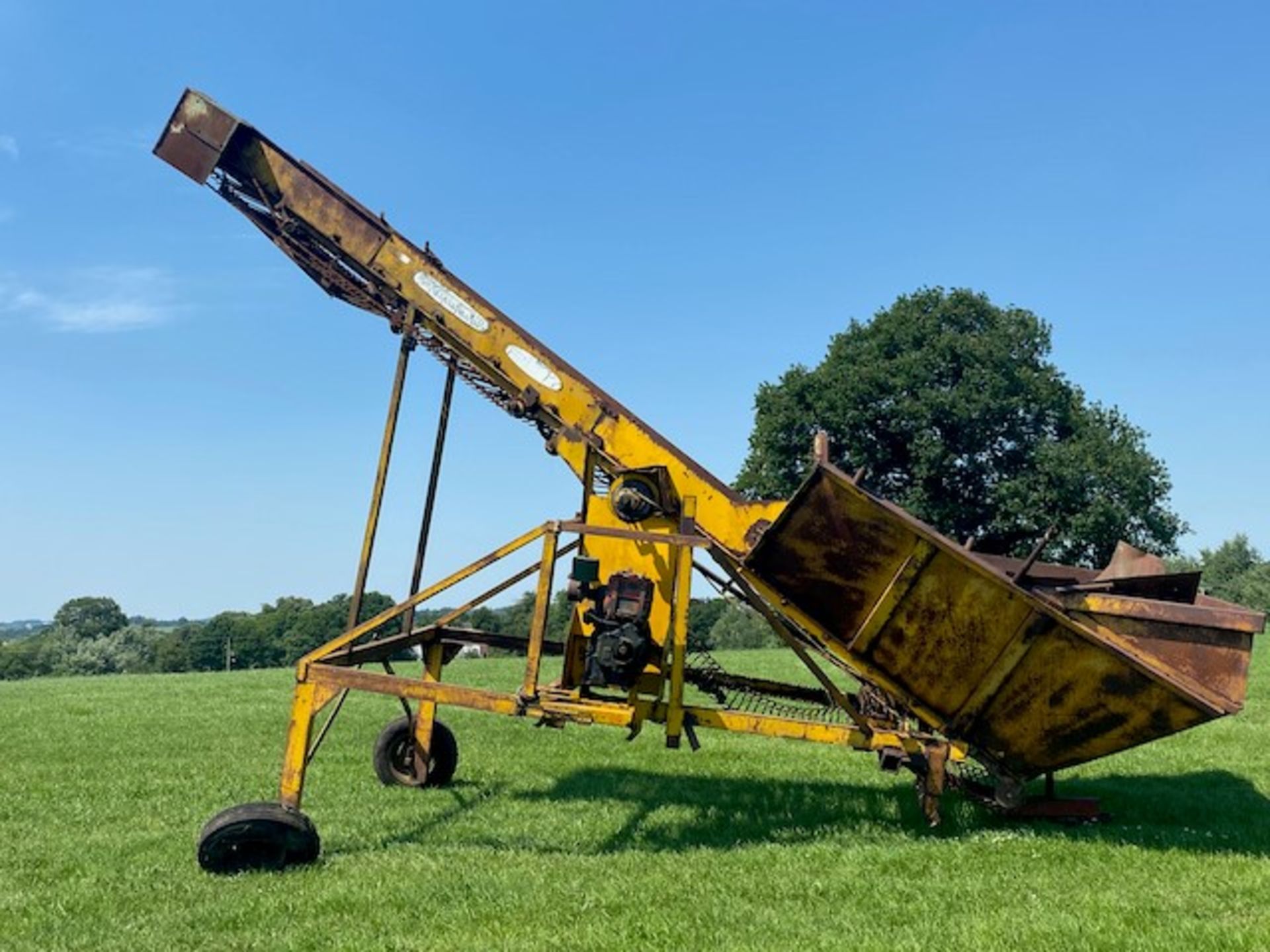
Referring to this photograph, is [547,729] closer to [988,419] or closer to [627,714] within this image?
[627,714]

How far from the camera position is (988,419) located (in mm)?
29188

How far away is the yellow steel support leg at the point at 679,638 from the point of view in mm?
6809

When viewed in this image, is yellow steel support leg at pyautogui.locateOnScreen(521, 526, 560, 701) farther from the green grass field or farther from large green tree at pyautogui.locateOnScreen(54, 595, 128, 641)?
large green tree at pyautogui.locateOnScreen(54, 595, 128, 641)

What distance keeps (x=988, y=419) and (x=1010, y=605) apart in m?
24.3

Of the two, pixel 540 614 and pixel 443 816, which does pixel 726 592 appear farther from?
pixel 443 816

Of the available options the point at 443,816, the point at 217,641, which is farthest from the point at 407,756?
the point at 217,641

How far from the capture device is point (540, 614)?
6.77m

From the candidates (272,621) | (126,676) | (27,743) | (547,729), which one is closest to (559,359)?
(547,729)

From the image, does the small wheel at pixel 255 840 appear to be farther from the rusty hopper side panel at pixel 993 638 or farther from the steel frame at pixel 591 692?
the rusty hopper side panel at pixel 993 638

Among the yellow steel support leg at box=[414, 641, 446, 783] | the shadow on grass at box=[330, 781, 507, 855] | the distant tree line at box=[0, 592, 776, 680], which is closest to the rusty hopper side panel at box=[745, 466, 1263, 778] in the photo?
the shadow on grass at box=[330, 781, 507, 855]

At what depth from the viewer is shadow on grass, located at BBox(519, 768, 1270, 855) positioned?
22.9 ft

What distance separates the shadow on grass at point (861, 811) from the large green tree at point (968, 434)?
1872 cm

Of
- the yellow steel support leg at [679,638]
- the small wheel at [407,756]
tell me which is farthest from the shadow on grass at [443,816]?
the yellow steel support leg at [679,638]

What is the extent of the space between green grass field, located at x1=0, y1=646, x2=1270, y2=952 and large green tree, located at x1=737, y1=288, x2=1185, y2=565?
56.9 ft
